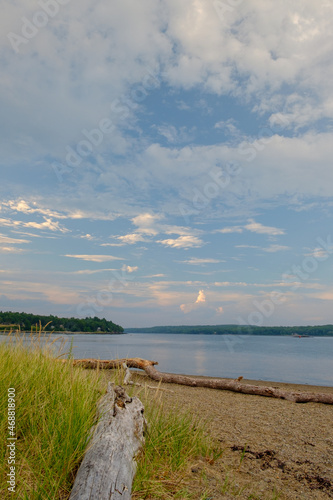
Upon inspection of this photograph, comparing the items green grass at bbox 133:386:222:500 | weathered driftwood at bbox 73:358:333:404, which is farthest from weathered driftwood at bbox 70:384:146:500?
weathered driftwood at bbox 73:358:333:404

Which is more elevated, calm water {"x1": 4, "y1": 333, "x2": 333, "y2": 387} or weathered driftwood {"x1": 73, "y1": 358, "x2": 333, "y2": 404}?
A: weathered driftwood {"x1": 73, "y1": 358, "x2": 333, "y2": 404}

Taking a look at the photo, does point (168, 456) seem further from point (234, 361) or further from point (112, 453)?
point (234, 361)

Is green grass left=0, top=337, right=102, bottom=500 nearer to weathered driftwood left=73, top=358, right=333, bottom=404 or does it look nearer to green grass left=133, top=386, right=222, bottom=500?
green grass left=133, top=386, right=222, bottom=500

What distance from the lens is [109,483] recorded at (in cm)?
325

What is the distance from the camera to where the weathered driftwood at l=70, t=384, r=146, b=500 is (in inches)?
126

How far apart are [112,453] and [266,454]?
9.34ft

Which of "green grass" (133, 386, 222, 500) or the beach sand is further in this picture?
the beach sand

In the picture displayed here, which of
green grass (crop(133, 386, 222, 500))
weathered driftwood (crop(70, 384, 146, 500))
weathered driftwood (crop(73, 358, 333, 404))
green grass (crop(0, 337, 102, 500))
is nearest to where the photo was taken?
weathered driftwood (crop(70, 384, 146, 500))

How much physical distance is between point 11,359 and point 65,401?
1.65 meters

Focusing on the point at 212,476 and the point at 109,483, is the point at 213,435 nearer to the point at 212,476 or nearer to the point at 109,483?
the point at 212,476

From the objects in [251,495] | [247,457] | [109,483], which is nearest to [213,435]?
[247,457]

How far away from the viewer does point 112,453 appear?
356 centimetres

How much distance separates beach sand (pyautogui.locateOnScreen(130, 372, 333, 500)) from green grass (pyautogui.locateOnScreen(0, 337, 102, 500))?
1419mm

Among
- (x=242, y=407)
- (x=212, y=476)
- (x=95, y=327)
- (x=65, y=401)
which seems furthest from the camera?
(x=95, y=327)
